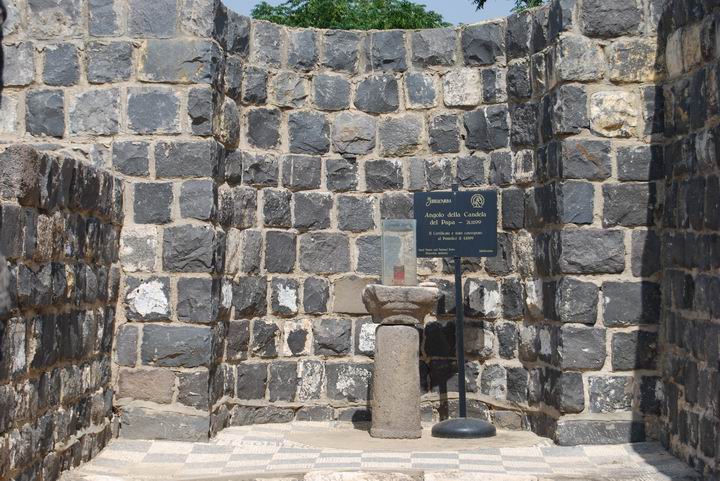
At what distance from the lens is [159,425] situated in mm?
6672

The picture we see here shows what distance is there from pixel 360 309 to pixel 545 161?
1816mm

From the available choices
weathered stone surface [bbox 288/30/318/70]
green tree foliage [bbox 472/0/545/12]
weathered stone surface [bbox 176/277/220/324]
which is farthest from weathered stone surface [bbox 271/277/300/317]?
green tree foliage [bbox 472/0/545/12]

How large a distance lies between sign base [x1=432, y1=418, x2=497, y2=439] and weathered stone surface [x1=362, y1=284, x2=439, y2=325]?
752 mm

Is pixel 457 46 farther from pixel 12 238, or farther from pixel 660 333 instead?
pixel 12 238

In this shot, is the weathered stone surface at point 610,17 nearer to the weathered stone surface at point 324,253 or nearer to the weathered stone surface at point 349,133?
the weathered stone surface at point 349,133

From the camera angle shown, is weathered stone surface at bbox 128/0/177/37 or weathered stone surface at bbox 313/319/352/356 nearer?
weathered stone surface at bbox 128/0/177/37

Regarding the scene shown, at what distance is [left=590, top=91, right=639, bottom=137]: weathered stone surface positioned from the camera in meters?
6.72

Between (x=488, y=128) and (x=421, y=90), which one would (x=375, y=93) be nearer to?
(x=421, y=90)

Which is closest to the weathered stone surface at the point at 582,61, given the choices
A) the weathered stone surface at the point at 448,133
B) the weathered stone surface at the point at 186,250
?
the weathered stone surface at the point at 448,133

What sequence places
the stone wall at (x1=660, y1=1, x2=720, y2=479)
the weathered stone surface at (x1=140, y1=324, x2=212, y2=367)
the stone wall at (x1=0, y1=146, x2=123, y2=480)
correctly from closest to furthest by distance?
the stone wall at (x1=0, y1=146, x2=123, y2=480) → the stone wall at (x1=660, y1=1, x2=720, y2=479) → the weathered stone surface at (x1=140, y1=324, x2=212, y2=367)

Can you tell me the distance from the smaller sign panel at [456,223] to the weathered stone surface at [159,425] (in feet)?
6.42

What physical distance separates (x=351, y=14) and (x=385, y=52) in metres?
10.1

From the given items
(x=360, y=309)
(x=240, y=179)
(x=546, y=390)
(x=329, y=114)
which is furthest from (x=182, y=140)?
(x=546, y=390)

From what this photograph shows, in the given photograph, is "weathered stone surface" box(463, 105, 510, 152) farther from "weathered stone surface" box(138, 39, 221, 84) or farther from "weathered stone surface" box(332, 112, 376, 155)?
"weathered stone surface" box(138, 39, 221, 84)
